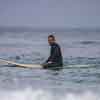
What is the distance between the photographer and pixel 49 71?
1610 mm

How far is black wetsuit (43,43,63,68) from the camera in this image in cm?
Answer: 162

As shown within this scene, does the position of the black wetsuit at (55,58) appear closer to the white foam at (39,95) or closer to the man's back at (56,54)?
the man's back at (56,54)

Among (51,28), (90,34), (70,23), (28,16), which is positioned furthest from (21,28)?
(90,34)

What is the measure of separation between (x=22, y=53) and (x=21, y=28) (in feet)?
0.54

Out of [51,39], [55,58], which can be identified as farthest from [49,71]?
[51,39]

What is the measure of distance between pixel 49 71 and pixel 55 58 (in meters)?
0.10

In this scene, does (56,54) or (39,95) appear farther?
(56,54)

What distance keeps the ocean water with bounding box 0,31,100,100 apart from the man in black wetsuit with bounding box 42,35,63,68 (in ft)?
0.08

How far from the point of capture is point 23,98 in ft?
4.99

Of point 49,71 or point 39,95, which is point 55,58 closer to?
point 49,71

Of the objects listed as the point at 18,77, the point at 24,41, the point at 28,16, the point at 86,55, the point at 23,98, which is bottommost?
the point at 23,98

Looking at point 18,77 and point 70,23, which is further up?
point 70,23

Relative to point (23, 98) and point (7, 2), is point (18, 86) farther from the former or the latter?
point (7, 2)

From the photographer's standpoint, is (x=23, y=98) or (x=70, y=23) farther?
(x=70, y=23)
